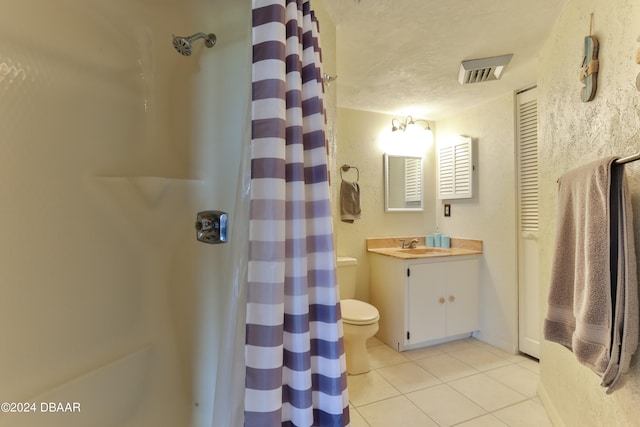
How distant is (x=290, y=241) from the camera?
880mm

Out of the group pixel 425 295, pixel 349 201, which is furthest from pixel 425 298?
pixel 349 201

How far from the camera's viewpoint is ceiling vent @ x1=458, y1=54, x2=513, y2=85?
203 centimetres

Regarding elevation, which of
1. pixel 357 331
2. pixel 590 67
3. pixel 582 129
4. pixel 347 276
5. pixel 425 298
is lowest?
pixel 357 331

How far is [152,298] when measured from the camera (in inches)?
46.3

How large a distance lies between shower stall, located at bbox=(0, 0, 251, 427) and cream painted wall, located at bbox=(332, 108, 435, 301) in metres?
1.76

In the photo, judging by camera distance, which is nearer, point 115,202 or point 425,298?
point 115,202

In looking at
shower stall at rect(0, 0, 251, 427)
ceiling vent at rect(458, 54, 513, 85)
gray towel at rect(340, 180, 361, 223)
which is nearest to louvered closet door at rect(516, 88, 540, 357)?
ceiling vent at rect(458, 54, 513, 85)

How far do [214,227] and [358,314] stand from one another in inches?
56.0

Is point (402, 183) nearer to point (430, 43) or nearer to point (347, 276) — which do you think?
point (347, 276)

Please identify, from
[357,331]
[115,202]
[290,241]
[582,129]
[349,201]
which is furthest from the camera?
[349,201]

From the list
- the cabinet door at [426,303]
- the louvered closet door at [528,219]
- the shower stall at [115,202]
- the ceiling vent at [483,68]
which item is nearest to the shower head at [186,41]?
the shower stall at [115,202]

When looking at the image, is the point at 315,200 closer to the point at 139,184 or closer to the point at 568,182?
the point at 139,184

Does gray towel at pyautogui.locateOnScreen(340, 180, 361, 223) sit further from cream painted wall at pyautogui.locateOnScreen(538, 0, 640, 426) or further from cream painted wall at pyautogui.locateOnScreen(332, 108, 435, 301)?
cream painted wall at pyautogui.locateOnScreen(538, 0, 640, 426)

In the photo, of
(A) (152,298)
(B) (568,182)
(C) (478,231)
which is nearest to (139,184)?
(A) (152,298)
